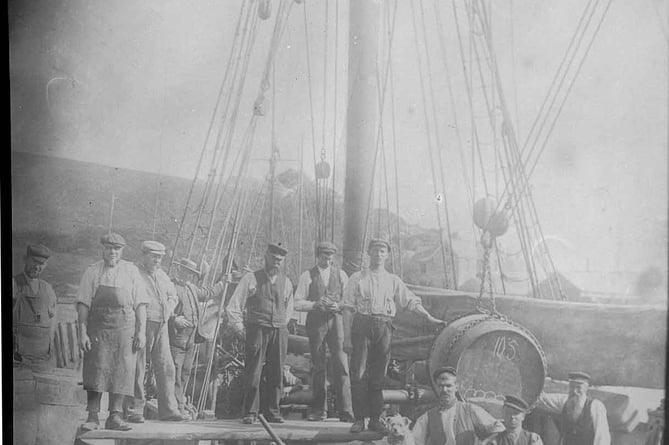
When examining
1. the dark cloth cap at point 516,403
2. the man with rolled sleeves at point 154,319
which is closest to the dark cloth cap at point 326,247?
the man with rolled sleeves at point 154,319

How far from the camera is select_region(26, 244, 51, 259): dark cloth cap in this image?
2.76 meters

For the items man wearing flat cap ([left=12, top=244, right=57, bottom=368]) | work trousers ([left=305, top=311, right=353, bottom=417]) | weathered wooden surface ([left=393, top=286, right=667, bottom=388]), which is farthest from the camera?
man wearing flat cap ([left=12, top=244, right=57, bottom=368])

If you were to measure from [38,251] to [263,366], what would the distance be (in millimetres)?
996

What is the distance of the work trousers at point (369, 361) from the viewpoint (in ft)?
8.59

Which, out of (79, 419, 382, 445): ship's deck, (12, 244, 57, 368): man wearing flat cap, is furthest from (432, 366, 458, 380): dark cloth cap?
(12, 244, 57, 368): man wearing flat cap

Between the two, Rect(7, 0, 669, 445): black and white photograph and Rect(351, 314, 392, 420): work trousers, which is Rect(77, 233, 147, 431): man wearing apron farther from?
Rect(351, 314, 392, 420): work trousers

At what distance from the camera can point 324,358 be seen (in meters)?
2.64

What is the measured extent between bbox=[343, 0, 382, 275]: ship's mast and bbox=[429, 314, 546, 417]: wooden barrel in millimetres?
464

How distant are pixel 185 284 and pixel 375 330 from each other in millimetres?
742

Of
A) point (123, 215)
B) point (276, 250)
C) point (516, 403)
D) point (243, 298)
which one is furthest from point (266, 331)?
point (516, 403)

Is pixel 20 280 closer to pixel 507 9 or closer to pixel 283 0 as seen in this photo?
pixel 283 0

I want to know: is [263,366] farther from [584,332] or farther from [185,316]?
[584,332]

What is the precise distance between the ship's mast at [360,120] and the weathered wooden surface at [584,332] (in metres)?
0.32

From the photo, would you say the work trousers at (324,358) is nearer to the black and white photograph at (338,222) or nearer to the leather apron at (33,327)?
the black and white photograph at (338,222)
